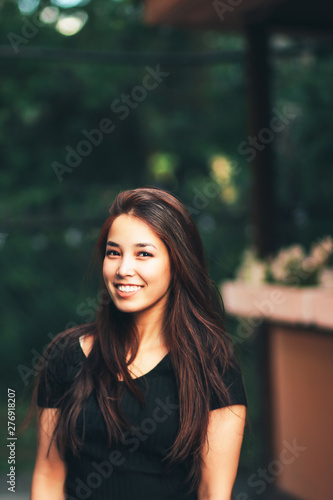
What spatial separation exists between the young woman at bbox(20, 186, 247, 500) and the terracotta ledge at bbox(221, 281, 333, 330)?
1.37 meters

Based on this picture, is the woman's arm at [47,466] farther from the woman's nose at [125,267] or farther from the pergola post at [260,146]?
the pergola post at [260,146]

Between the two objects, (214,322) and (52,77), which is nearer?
(214,322)

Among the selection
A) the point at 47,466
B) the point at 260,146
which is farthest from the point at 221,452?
the point at 260,146

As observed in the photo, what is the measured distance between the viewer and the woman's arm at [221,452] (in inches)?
59.6

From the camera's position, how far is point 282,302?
327cm

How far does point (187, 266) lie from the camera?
1.60m

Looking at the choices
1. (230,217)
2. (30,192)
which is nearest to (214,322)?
(230,217)

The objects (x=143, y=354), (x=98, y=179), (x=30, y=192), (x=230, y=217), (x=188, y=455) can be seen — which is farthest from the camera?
(x=98, y=179)

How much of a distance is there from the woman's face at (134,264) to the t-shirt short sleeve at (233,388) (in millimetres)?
255

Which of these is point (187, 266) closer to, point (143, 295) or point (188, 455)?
point (143, 295)

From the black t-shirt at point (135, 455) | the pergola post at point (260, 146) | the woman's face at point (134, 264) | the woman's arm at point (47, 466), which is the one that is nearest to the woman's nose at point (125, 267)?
the woman's face at point (134, 264)

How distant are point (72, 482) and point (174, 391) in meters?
0.32

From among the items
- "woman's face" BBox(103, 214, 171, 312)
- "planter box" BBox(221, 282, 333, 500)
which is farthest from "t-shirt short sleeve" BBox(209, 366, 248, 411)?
"planter box" BBox(221, 282, 333, 500)

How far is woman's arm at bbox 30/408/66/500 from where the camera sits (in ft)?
5.14
